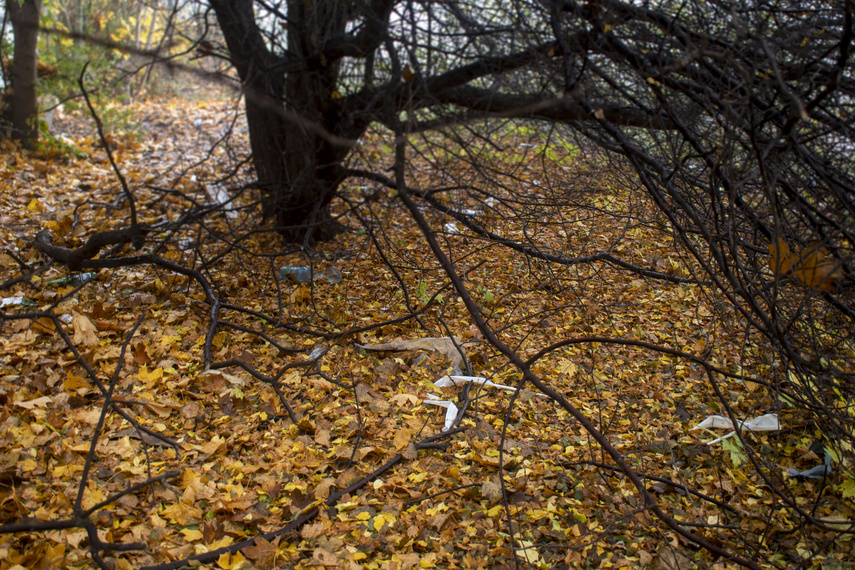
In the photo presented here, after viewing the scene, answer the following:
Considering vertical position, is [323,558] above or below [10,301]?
below

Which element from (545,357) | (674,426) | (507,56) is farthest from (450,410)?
(507,56)

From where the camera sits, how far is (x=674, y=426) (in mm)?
2795

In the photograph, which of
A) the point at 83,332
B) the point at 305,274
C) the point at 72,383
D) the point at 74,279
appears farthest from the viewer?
the point at 305,274

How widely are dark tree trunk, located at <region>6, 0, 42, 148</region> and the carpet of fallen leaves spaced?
2409mm

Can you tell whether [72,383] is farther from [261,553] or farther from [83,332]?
[261,553]

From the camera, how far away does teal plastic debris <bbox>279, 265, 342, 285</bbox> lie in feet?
12.5

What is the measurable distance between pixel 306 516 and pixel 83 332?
1626mm

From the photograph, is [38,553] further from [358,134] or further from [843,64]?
[358,134]

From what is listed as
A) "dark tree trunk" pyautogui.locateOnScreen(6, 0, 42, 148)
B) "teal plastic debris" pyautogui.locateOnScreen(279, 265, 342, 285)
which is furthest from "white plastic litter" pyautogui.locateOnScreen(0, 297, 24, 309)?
"dark tree trunk" pyautogui.locateOnScreen(6, 0, 42, 148)

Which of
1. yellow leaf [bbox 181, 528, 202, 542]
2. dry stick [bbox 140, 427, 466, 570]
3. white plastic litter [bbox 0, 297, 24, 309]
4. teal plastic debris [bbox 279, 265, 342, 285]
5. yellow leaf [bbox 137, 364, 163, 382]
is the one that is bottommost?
yellow leaf [bbox 181, 528, 202, 542]

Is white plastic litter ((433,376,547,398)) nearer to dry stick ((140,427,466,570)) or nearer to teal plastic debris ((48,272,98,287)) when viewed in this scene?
dry stick ((140,427,466,570))

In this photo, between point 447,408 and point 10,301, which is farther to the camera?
point 10,301

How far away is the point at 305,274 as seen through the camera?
154 inches

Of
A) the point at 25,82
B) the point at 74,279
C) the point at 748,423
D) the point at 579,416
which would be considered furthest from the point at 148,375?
the point at 25,82
